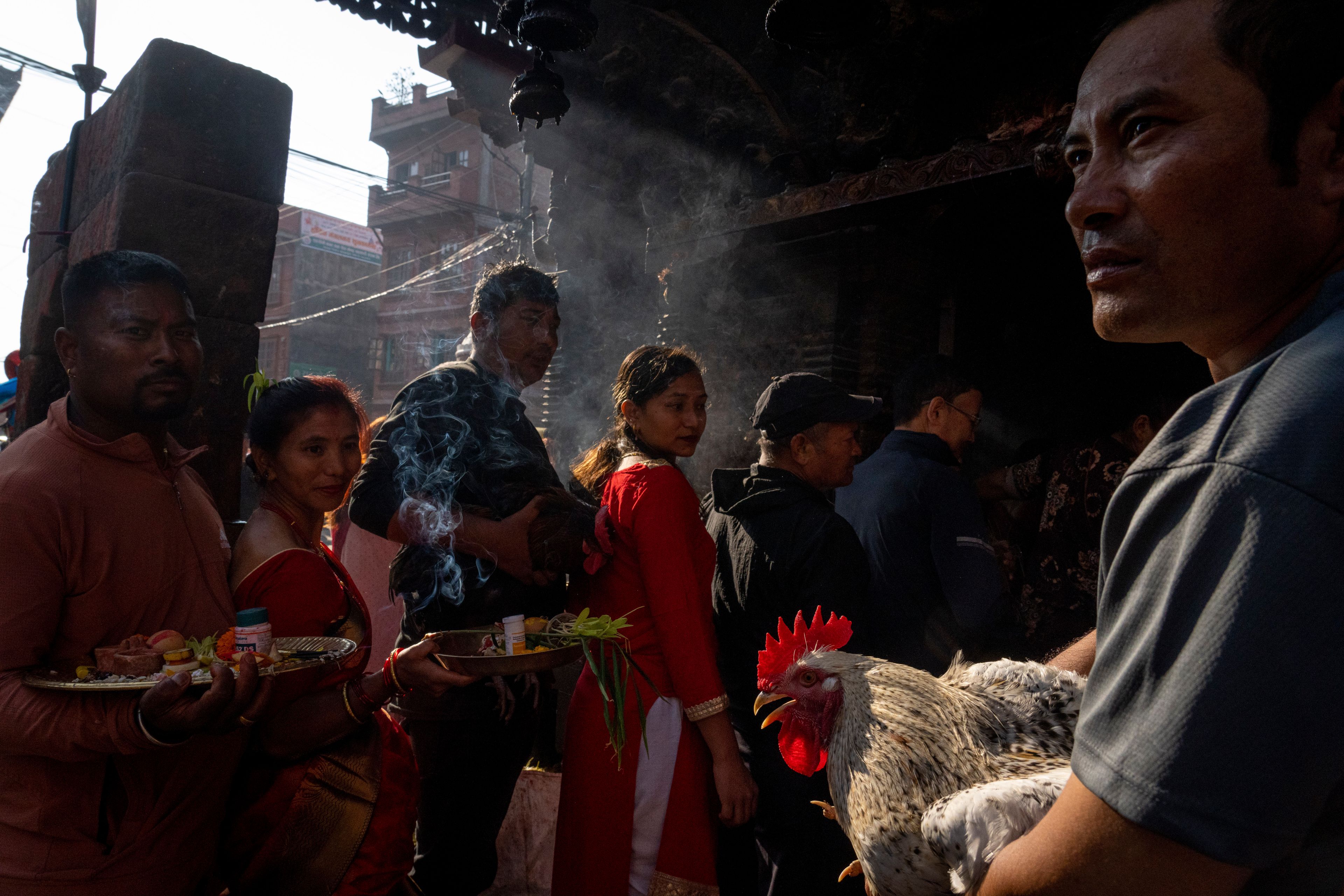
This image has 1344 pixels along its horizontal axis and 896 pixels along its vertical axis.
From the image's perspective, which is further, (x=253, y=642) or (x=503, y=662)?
(x=503, y=662)

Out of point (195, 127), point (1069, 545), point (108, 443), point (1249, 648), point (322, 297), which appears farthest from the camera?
point (322, 297)

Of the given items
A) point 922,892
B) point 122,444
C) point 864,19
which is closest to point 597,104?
point 864,19

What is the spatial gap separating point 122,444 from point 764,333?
449 cm

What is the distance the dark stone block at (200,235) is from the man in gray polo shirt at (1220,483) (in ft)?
11.9

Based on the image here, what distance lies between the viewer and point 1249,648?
0.74 metres

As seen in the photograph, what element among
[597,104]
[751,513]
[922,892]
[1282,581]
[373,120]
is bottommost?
[922,892]

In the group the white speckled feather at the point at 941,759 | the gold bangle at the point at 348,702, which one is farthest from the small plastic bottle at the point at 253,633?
the white speckled feather at the point at 941,759

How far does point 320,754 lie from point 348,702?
0.20m

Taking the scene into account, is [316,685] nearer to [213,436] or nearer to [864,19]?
[213,436]

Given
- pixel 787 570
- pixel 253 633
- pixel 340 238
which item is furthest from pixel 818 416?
pixel 340 238

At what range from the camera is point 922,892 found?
1.52 metres

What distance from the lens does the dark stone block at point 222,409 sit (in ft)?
12.4

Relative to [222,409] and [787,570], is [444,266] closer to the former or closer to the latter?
[222,409]

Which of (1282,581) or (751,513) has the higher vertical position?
(751,513)
